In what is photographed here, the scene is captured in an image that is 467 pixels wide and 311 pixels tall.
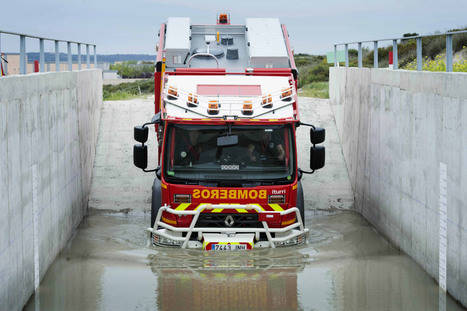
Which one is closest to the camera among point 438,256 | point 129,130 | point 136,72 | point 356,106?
point 438,256

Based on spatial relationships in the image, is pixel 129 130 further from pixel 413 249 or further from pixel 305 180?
pixel 413 249

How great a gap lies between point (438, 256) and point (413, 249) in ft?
5.37

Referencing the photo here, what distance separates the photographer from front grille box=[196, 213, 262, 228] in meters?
13.3

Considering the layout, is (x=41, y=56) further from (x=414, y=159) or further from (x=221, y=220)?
(x=414, y=159)

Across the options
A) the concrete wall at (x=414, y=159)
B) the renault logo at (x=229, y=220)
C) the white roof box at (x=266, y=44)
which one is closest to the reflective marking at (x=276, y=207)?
the renault logo at (x=229, y=220)

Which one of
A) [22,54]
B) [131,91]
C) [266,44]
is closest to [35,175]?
[22,54]

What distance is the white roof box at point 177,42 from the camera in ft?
55.5

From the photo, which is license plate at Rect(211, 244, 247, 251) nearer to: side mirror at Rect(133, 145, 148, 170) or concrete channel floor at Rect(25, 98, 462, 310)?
concrete channel floor at Rect(25, 98, 462, 310)

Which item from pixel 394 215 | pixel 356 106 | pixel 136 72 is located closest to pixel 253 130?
pixel 394 215

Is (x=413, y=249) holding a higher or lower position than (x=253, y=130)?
lower

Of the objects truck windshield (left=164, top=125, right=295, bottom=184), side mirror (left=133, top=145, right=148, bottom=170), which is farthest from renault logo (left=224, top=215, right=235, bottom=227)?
side mirror (left=133, top=145, right=148, bottom=170)

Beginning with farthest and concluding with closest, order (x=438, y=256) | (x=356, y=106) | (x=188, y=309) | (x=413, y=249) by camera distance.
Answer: (x=356, y=106), (x=413, y=249), (x=438, y=256), (x=188, y=309)

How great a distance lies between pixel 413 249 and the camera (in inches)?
511

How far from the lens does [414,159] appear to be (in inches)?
521
